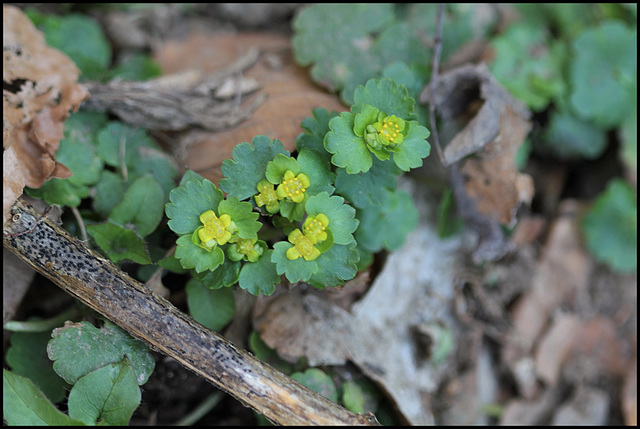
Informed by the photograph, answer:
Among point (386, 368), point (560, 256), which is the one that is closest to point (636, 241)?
point (560, 256)

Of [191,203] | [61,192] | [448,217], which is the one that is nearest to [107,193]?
[61,192]

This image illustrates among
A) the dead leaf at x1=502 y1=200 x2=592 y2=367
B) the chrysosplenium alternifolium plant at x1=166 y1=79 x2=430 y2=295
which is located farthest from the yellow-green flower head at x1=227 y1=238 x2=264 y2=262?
the dead leaf at x1=502 y1=200 x2=592 y2=367

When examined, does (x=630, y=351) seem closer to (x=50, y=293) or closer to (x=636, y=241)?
(x=636, y=241)

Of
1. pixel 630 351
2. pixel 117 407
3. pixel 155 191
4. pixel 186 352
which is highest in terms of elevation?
pixel 155 191

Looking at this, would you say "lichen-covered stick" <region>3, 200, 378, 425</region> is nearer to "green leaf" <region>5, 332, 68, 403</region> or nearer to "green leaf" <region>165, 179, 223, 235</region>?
Result: "green leaf" <region>165, 179, 223, 235</region>

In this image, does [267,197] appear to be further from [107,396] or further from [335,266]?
[107,396]

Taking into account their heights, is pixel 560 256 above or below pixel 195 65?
below

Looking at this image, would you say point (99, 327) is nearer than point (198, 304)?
Yes

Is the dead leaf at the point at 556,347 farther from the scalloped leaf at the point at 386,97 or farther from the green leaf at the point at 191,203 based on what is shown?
the green leaf at the point at 191,203

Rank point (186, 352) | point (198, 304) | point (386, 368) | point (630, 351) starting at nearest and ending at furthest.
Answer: point (186, 352)
point (198, 304)
point (386, 368)
point (630, 351)
